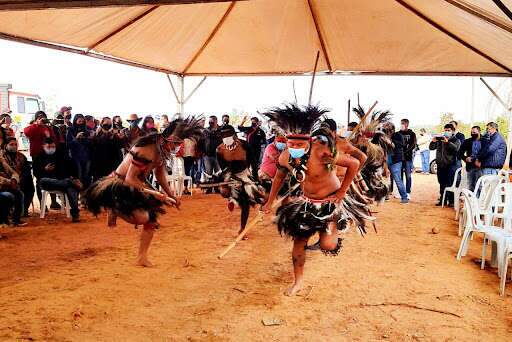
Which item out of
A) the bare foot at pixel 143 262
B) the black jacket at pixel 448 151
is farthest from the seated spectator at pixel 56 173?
the black jacket at pixel 448 151

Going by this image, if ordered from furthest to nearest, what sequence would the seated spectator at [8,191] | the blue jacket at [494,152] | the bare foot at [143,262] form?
the blue jacket at [494,152] → the seated spectator at [8,191] → the bare foot at [143,262]

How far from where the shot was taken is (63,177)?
23.1ft

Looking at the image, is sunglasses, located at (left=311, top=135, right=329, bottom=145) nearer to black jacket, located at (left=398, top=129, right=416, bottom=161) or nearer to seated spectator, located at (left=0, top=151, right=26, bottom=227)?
seated spectator, located at (left=0, top=151, right=26, bottom=227)

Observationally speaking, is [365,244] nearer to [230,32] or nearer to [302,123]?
[302,123]

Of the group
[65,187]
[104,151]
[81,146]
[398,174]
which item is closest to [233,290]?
[65,187]

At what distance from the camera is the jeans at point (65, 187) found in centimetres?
695

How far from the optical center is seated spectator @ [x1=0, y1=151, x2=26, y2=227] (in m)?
5.94

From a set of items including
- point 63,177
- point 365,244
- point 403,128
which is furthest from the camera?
point 403,128

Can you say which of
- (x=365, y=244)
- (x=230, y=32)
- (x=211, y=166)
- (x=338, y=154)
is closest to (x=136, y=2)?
(x=338, y=154)

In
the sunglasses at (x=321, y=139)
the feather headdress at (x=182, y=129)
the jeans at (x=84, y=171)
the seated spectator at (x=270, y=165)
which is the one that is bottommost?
the jeans at (x=84, y=171)

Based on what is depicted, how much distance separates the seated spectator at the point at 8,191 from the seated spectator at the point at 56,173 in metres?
0.55

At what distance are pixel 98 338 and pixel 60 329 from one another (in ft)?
1.20

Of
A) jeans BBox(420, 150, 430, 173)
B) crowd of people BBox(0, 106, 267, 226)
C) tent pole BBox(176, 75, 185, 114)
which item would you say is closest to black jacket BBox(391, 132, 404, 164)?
crowd of people BBox(0, 106, 267, 226)

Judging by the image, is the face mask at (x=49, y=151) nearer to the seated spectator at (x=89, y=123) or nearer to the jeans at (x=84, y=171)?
the jeans at (x=84, y=171)
